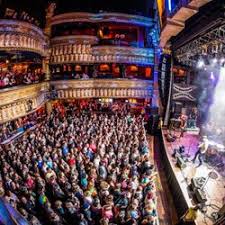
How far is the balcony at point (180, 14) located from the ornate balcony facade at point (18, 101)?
323 inches

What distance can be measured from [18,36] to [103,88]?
1010 cm

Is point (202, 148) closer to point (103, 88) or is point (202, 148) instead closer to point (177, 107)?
point (177, 107)

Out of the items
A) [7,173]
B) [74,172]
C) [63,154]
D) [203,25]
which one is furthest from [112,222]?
[203,25]

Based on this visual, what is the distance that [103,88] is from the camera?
942 inches

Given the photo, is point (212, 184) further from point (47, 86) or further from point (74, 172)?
point (47, 86)

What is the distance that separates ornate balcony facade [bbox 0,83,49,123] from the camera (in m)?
14.0

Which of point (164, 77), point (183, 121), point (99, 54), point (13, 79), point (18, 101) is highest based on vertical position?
point (99, 54)

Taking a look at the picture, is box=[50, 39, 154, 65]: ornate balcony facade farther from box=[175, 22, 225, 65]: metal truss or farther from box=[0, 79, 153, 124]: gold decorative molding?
box=[175, 22, 225, 65]: metal truss

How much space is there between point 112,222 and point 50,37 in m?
17.3

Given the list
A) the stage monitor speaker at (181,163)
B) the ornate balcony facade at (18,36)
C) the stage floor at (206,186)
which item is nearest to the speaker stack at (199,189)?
the stage floor at (206,186)

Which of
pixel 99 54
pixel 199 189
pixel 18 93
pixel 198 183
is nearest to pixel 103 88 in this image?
pixel 99 54

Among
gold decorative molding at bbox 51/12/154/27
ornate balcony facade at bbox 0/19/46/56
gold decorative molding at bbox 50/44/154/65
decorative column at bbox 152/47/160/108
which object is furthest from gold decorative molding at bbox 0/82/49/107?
decorative column at bbox 152/47/160/108

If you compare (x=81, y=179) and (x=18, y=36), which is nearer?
(x=81, y=179)

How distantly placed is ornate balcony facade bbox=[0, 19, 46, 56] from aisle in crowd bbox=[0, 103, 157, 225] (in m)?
4.53
